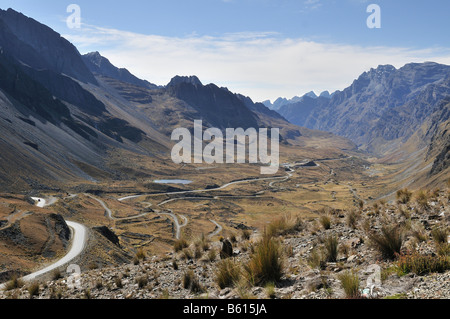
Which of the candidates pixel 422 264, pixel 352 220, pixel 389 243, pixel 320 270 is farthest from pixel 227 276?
pixel 352 220

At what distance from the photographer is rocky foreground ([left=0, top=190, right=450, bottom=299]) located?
7941 mm

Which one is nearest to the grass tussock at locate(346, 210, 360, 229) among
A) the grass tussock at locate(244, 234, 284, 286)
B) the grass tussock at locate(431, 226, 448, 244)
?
the grass tussock at locate(431, 226, 448, 244)

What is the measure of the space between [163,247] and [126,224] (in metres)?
15.4

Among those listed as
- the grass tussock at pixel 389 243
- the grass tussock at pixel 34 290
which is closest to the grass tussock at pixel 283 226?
the grass tussock at pixel 389 243

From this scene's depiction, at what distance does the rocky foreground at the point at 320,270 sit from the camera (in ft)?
26.1

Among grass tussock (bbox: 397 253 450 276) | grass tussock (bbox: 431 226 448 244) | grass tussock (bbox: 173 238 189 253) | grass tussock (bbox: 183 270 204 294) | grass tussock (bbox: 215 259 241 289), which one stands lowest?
grass tussock (bbox: 173 238 189 253)

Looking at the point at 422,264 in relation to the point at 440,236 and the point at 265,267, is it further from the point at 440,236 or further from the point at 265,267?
the point at 265,267

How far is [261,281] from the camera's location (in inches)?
370

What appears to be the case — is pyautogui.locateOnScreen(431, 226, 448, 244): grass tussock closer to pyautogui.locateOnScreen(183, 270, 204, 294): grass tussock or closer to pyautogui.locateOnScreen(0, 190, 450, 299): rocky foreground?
pyautogui.locateOnScreen(0, 190, 450, 299): rocky foreground

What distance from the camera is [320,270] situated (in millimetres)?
9719

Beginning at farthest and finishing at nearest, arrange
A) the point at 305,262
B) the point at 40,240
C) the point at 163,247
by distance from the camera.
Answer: the point at 163,247, the point at 40,240, the point at 305,262

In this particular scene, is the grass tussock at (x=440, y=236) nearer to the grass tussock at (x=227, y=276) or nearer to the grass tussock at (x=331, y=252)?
the grass tussock at (x=331, y=252)

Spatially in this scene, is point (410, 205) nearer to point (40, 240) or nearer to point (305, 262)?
point (305, 262)
